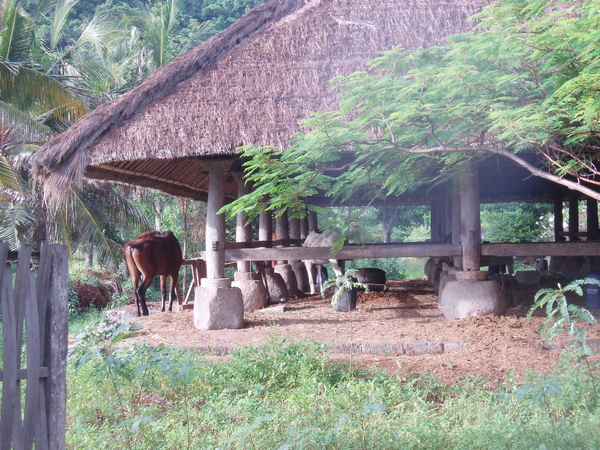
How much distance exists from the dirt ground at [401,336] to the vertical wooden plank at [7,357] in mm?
2952

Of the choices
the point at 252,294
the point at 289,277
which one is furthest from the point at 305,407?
the point at 289,277

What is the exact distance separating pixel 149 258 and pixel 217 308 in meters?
3.05

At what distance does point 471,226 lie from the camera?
24.3ft

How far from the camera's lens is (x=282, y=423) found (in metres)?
3.67

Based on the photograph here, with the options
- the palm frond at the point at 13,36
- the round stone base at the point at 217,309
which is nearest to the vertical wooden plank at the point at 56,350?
the round stone base at the point at 217,309

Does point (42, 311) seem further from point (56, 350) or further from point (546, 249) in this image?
point (546, 249)

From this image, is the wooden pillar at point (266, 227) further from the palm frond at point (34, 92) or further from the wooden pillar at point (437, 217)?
the palm frond at point (34, 92)

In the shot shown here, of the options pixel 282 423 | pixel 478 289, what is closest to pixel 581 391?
pixel 282 423

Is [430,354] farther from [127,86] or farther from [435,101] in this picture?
[127,86]

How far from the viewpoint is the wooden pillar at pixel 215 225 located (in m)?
7.71

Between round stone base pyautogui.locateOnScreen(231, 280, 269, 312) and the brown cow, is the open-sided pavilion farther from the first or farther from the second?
the brown cow

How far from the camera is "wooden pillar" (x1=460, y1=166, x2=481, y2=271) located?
290 inches

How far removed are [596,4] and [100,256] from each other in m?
12.9

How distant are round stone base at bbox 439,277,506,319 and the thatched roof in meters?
2.81
